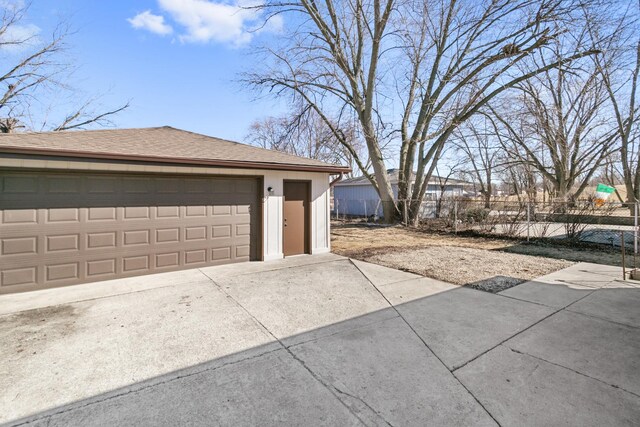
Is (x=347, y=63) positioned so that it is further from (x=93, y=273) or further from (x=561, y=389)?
(x=561, y=389)

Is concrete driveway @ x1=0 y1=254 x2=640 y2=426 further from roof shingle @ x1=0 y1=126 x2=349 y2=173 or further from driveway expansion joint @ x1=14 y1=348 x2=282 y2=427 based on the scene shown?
roof shingle @ x1=0 y1=126 x2=349 y2=173

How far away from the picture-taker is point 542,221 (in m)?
12.2

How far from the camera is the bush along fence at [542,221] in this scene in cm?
1048

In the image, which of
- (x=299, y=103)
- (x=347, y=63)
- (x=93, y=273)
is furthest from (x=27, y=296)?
(x=347, y=63)

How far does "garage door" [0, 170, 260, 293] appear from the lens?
221 inches

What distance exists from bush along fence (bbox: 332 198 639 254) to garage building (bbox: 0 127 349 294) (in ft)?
25.2

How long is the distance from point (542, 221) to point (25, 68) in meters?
26.7

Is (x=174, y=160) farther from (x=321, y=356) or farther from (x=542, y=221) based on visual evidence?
(x=542, y=221)

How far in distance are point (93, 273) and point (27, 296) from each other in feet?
3.26

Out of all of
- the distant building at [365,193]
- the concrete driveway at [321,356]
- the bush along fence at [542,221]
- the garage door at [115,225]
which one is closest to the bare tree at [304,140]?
the distant building at [365,193]

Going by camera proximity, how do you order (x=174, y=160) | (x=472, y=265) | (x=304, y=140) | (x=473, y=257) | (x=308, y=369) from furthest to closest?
1. (x=304, y=140)
2. (x=473, y=257)
3. (x=472, y=265)
4. (x=174, y=160)
5. (x=308, y=369)

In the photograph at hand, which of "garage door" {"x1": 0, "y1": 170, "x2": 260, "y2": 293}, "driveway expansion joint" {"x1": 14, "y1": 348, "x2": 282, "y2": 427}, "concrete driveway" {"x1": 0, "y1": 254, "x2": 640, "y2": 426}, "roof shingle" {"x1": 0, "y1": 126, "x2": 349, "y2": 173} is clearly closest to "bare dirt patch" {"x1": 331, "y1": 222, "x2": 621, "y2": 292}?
"concrete driveway" {"x1": 0, "y1": 254, "x2": 640, "y2": 426}

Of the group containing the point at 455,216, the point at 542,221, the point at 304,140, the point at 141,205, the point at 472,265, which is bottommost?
the point at 472,265

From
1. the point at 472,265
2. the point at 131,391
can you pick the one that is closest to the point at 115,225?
the point at 131,391
